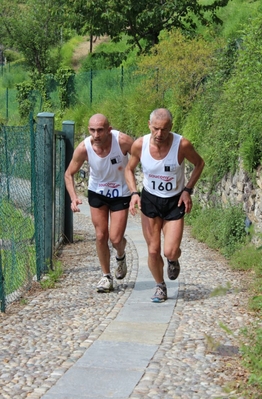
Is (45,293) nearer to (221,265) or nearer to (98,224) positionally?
(98,224)

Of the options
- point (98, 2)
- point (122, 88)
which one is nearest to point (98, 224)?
point (122, 88)

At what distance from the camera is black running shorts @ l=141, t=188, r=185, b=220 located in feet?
25.7

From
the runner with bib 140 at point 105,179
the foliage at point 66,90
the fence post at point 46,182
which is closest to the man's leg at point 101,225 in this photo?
the runner with bib 140 at point 105,179

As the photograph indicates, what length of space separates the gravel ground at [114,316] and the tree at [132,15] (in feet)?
54.1

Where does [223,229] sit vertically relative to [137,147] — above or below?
below

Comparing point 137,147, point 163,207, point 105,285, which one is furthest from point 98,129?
point 105,285

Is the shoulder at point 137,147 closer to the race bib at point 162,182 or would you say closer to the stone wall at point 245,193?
the race bib at point 162,182

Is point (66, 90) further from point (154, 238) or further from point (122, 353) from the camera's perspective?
point (122, 353)

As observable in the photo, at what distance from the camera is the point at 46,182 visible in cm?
962

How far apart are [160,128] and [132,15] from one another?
19.5 m

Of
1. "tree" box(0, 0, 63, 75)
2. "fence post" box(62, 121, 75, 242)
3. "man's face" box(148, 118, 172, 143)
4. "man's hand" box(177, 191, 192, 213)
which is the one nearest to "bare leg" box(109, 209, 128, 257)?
"man's hand" box(177, 191, 192, 213)

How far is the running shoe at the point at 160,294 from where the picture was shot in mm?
8031

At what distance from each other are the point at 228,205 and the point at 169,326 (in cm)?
571

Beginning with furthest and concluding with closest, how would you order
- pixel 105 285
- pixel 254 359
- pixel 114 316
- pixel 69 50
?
pixel 69 50 < pixel 105 285 < pixel 114 316 < pixel 254 359
